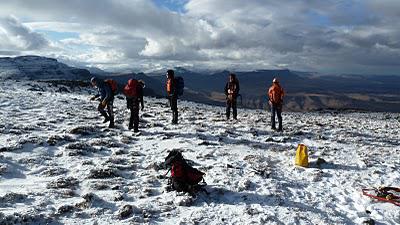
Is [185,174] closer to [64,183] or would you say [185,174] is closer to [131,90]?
[64,183]

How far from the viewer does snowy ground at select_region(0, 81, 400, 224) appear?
10.1 metres

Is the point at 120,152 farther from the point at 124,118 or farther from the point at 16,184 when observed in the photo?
the point at 124,118

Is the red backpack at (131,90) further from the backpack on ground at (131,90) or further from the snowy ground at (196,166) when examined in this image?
the snowy ground at (196,166)

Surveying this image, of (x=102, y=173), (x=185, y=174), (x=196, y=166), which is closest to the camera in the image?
(x=185, y=174)

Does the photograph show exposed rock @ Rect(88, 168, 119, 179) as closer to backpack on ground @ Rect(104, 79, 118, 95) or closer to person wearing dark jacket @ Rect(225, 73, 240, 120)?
backpack on ground @ Rect(104, 79, 118, 95)

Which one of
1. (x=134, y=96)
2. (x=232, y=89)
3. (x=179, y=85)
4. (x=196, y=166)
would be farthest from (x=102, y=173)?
(x=232, y=89)

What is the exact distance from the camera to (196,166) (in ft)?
45.7

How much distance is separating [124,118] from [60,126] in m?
4.47

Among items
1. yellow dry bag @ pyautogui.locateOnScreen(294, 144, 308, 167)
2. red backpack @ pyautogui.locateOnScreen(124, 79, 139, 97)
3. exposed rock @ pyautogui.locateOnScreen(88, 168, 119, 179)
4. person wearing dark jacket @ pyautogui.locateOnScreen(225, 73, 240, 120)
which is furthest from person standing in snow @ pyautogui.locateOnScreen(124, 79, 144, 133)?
yellow dry bag @ pyautogui.locateOnScreen(294, 144, 308, 167)

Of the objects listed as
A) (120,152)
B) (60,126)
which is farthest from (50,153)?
(60,126)

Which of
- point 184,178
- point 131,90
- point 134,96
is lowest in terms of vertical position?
point 184,178

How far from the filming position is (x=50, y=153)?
1492 centimetres

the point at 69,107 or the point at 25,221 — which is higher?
the point at 69,107

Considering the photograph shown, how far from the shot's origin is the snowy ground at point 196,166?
10062 mm
